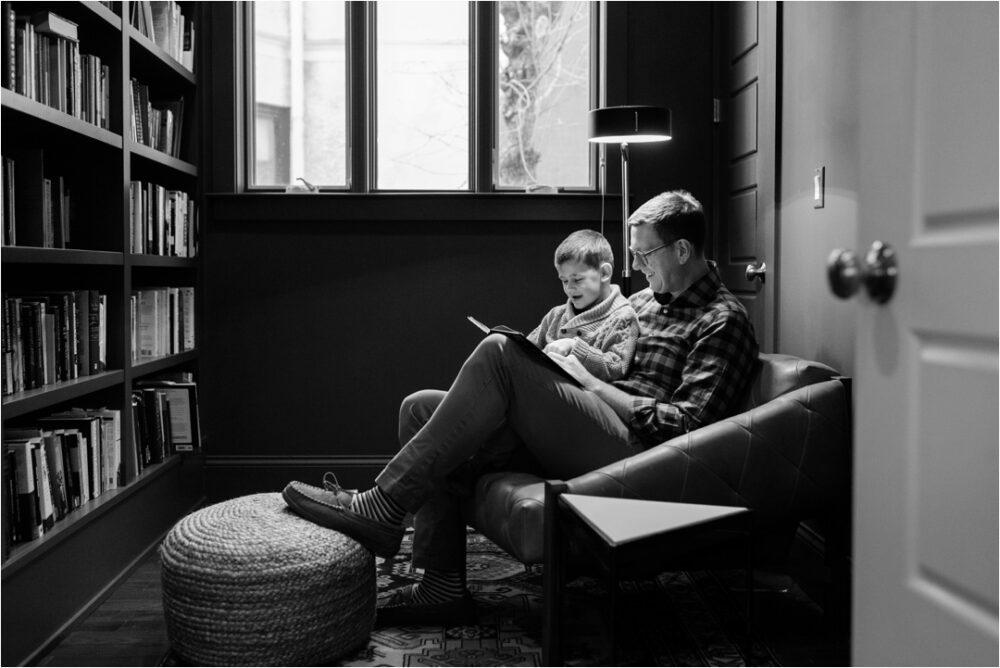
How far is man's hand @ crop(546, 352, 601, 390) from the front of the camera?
257 centimetres

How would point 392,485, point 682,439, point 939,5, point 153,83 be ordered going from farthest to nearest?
point 153,83, point 392,485, point 682,439, point 939,5

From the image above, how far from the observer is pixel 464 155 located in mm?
4051

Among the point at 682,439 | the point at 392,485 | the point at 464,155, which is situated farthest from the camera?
the point at 464,155

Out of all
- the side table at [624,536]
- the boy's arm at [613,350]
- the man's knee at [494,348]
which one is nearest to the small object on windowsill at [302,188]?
the boy's arm at [613,350]

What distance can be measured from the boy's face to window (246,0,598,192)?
3.23 feet

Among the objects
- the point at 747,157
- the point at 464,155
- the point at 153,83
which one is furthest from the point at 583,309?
the point at 153,83

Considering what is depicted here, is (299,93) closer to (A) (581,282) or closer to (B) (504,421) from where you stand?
(A) (581,282)

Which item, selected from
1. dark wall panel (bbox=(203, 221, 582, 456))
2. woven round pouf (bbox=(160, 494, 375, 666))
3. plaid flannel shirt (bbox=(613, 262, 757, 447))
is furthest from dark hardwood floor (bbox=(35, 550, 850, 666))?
dark wall panel (bbox=(203, 221, 582, 456))

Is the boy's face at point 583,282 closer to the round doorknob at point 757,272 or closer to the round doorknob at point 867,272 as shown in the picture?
the round doorknob at point 757,272

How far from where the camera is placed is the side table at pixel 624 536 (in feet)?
5.84

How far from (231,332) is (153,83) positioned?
1.01 meters

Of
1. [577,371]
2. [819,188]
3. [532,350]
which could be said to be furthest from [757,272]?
[532,350]

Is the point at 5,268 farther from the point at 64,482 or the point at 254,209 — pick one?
the point at 254,209

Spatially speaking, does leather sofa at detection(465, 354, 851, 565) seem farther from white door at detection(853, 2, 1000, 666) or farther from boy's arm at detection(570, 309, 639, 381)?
white door at detection(853, 2, 1000, 666)
